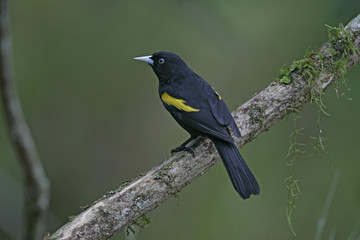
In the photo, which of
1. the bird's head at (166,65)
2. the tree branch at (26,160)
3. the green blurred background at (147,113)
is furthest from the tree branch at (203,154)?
the tree branch at (26,160)

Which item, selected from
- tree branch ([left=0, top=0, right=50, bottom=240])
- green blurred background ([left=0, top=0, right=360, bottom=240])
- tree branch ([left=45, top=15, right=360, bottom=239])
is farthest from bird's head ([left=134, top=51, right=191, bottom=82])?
tree branch ([left=0, top=0, right=50, bottom=240])

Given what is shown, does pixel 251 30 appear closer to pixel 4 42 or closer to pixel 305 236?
pixel 305 236

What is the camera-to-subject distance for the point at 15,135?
0.65 metres

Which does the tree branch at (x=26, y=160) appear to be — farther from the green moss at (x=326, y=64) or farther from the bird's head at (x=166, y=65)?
the bird's head at (x=166, y=65)

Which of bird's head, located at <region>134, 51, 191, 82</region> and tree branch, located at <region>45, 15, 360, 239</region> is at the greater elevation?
bird's head, located at <region>134, 51, 191, 82</region>

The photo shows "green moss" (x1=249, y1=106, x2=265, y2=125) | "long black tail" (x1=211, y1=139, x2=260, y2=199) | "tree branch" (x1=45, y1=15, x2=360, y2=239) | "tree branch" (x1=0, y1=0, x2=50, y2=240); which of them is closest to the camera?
"tree branch" (x1=0, y1=0, x2=50, y2=240)

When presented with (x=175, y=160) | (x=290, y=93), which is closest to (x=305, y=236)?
(x=290, y=93)

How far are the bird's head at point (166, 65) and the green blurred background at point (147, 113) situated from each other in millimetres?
1231

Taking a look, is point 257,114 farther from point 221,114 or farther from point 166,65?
point 166,65

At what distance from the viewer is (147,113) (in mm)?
5504

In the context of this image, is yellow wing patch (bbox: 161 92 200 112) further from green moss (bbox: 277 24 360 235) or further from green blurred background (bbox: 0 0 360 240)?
green blurred background (bbox: 0 0 360 240)

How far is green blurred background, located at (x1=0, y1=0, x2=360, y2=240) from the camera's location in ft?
15.9

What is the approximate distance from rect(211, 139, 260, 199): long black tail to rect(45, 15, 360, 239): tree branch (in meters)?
0.12

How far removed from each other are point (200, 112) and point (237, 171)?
0.53m
